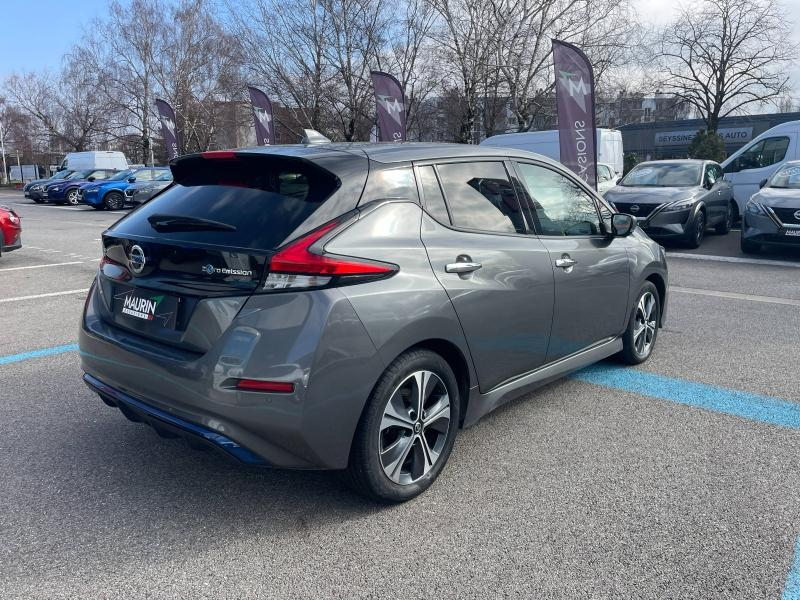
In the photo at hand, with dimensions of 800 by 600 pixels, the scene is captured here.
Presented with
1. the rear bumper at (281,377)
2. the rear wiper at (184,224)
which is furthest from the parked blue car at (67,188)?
the rear bumper at (281,377)

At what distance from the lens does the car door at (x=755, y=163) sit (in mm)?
14766

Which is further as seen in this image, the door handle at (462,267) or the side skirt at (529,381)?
the side skirt at (529,381)

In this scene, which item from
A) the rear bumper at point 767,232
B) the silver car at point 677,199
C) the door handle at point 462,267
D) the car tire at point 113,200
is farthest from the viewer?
the car tire at point 113,200

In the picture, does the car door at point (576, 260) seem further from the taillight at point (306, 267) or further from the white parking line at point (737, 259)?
the white parking line at point (737, 259)

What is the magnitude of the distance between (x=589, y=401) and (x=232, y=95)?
3910 centimetres

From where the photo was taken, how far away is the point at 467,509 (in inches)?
119

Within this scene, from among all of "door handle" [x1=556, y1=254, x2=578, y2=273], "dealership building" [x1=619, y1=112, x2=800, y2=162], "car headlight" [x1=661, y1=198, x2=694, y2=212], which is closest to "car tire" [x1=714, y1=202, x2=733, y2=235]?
"car headlight" [x1=661, y1=198, x2=694, y2=212]

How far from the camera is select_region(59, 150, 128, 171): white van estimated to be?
1471 inches

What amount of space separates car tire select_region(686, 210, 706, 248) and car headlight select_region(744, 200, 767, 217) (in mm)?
1089

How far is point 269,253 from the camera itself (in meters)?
2.67

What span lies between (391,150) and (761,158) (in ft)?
48.4

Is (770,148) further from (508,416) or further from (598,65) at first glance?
(598,65)

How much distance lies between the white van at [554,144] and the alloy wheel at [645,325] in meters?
14.7

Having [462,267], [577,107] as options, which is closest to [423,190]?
[462,267]
